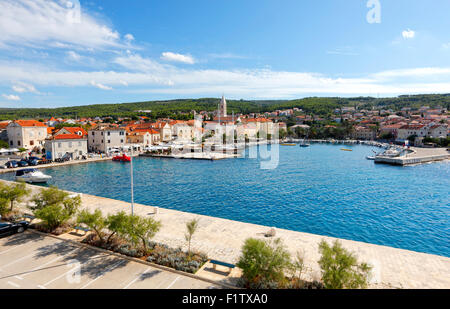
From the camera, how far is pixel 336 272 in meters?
8.12

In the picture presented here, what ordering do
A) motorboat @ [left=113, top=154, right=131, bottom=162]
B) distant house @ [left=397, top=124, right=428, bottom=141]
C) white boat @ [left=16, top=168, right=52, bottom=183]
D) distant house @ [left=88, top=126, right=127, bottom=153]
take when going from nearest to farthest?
white boat @ [left=16, top=168, right=52, bottom=183] < motorboat @ [left=113, top=154, right=131, bottom=162] < distant house @ [left=88, top=126, right=127, bottom=153] < distant house @ [left=397, top=124, right=428, bottom=141]

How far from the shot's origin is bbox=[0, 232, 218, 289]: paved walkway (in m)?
9.37

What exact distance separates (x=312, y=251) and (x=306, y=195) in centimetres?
1407

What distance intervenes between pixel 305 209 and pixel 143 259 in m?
14.5

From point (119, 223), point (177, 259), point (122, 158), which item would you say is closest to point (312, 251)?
point (177, 259)

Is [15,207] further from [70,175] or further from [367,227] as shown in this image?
[367,227]

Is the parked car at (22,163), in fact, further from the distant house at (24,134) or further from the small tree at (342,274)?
the small tree at (342,274)

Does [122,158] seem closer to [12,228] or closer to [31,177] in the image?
[31,177]

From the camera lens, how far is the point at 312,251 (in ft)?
40.4

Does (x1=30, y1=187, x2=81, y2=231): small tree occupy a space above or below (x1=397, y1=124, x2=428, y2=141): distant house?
below

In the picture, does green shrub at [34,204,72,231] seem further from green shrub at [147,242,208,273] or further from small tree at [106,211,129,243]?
green shrub at [147,242,208,273]

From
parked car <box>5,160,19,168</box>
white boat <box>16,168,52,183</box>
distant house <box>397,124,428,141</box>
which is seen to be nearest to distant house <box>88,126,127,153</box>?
parked car <box>5,160,19,168</box>

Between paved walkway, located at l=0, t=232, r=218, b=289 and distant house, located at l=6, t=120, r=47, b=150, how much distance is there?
44.8m
